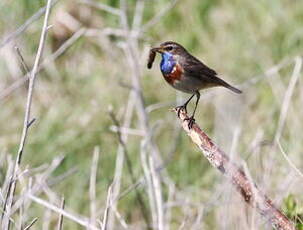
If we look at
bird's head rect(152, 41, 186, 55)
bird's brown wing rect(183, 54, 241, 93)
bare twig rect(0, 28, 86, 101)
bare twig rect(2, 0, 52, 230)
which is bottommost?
bird's brown wing rect(183, 54, 241, 93)

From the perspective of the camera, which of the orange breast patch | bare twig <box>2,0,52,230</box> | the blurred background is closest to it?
bare twig <box>2,0,52,230</box>

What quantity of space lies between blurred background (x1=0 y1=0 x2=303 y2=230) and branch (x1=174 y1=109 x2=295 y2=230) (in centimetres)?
231

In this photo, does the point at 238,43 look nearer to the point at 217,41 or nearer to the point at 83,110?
the point at 217,41

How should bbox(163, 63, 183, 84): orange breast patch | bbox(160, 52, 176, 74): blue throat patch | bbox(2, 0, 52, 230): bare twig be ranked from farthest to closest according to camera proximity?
bbox(160, 52, 176, 74): blue throat patch < bbox(163, 63, 183, 84): orange breast patch < bbox(2, 0, 52, 230): bare twig

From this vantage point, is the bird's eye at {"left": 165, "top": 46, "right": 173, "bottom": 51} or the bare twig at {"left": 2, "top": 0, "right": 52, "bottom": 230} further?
the bird's eye at {"left": 165, "top": 46, "right": 173, "bottom": 51}

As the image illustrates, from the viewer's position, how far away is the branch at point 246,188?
3.71 metres

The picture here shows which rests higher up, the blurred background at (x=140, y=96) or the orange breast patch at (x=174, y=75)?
the orange breast patch at (x=174, y=75)

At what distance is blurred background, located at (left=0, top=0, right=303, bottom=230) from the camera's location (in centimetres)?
679

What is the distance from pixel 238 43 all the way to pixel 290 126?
1165mm

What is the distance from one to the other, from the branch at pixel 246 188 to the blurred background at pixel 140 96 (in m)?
2.31

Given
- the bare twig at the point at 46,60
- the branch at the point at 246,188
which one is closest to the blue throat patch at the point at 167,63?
the bare twig at the point at 46,60

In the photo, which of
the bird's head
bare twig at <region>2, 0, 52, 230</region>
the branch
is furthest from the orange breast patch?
bare twig at <region>2, 0, 52, 230</region>

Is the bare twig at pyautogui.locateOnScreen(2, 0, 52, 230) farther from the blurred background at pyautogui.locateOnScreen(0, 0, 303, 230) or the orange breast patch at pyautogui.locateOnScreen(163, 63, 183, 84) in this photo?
the blurred background at pyautogui.locateOnScreen(0, 0, 303, 230)

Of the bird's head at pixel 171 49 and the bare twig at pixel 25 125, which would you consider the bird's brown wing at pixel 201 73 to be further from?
the bare twig at pixel 25 125
